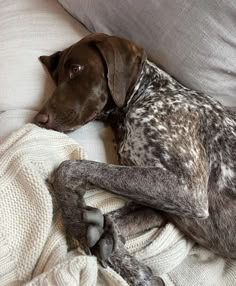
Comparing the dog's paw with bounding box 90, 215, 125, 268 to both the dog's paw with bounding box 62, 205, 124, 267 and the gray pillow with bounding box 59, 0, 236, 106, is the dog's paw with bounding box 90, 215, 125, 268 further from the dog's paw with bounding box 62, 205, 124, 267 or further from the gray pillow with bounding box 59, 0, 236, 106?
the gray pillow with bounding box 59, 0, 236, 106

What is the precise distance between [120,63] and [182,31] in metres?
0.36

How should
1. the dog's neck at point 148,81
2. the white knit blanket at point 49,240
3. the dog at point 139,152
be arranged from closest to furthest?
the white knit blanket at point 49,240 → the dog at point 139,152 → the dog's neck at point 148,81

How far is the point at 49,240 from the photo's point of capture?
6.70ft

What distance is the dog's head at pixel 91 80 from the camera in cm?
229

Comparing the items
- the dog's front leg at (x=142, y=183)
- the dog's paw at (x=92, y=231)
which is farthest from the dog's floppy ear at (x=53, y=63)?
the dog's paw at (x=92, y=231)

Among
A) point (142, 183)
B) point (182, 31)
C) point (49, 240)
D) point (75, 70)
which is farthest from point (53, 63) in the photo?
point (49, 240)

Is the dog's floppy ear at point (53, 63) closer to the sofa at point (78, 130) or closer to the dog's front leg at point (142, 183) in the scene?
the sofa at point (78, 130)

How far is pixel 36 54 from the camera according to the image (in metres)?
2.56

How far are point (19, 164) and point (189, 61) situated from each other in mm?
960

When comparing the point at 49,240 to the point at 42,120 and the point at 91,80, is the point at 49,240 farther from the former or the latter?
the point at 91,80

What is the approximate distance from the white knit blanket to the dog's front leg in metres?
0.10

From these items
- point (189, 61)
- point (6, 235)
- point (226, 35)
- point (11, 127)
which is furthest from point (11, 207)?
point (226, 35)

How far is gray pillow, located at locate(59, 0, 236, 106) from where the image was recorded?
2.36m

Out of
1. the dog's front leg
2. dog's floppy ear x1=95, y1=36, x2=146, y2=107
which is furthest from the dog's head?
the dog's front leg
